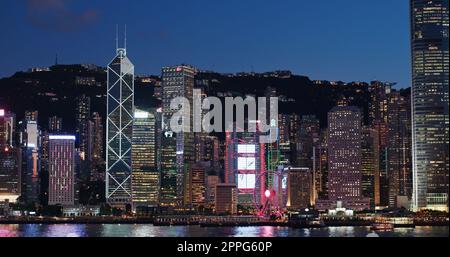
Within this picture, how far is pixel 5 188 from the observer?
172 ft

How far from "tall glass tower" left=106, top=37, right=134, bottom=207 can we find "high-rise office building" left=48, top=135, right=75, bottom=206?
363 centimetres

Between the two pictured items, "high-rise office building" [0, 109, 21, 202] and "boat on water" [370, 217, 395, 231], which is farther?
"high-rise office building" [0, 109, 21, 202]

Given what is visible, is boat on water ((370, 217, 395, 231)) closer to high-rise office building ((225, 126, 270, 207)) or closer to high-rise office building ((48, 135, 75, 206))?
high-rise office building ((225, 126, 270, 207))

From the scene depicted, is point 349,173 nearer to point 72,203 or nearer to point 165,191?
point 165,191

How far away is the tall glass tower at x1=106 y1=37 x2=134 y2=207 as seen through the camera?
56.7 meters

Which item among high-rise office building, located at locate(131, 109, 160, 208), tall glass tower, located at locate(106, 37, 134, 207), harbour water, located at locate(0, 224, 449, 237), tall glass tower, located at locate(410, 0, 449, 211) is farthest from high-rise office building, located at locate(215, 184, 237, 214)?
tall glass tower, located at locate(410, 0, 449, 211)

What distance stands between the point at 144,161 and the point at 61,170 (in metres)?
6.49

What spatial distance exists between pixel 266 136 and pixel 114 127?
1295 centimetres

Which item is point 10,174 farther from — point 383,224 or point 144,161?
point 383,224

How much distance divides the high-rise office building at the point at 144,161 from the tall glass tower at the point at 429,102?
688 inches

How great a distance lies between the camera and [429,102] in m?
49.8

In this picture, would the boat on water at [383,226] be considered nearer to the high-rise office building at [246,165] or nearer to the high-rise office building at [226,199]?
the high-rise office building at [226,199]
